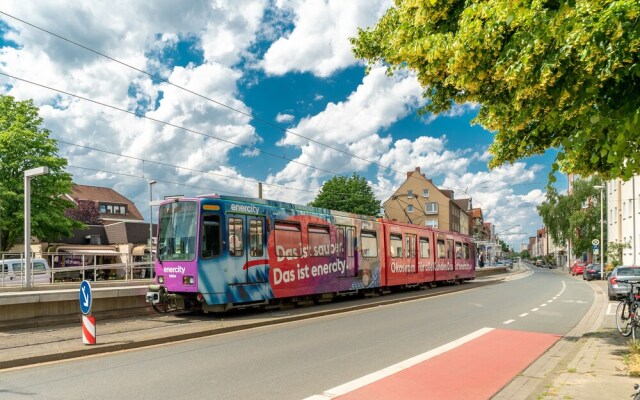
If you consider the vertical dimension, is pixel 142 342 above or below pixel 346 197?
below

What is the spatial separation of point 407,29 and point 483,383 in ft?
19.1

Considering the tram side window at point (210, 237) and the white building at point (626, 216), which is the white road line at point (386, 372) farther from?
the white building at point (626, 216)

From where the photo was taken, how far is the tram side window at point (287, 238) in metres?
15.7

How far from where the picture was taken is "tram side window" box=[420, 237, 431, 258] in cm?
2631

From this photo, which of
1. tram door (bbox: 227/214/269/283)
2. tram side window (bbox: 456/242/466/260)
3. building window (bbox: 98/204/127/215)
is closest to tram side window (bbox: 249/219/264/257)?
tram door (bbox: 227/214/269/283)

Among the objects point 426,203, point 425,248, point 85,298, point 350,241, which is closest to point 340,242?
A: point 350,241

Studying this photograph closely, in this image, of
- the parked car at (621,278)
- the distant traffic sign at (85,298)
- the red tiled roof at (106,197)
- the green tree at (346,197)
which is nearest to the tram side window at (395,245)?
the parked car at (621,278)

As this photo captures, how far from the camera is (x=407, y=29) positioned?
29.7 feet

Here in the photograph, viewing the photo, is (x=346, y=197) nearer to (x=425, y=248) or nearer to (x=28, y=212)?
(x=425, y=248)

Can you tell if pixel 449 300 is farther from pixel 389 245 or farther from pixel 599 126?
pixel 599 126

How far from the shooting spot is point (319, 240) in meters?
17.7

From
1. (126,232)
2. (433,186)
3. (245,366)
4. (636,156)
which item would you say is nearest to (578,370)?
(636,156)

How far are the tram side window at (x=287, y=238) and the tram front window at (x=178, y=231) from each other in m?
2.83

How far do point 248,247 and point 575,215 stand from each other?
194 ft
